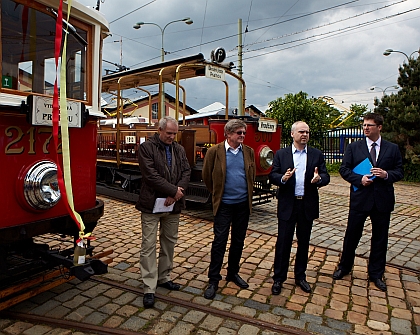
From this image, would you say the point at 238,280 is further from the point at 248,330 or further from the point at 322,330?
the point at 322,330

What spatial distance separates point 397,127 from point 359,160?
10445 mm

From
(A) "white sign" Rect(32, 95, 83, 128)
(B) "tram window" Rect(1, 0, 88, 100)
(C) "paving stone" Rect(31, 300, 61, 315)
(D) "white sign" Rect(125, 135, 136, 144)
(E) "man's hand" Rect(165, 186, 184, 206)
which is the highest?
(B) "tram window" Rect(1, 0, 88, 100)

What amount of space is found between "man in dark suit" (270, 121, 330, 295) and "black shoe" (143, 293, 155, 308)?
50.1 inches

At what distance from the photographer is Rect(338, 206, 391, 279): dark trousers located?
411 centimetres

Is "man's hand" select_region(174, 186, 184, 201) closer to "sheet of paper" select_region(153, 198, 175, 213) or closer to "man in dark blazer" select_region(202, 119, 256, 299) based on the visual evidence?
"sheet of paper" select_region(153, 198, 175, 213)

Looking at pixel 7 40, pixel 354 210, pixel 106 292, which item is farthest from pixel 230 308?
pixel 7 40

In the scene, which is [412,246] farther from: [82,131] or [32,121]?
[32,121]

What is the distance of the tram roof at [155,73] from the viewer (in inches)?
284

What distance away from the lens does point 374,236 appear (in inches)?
165

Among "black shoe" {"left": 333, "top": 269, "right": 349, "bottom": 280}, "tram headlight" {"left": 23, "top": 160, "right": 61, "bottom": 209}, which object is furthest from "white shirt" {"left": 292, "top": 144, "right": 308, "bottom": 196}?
"tram headlight" {"left": 23, "top": 160, "right": 61, "bottom": 209}

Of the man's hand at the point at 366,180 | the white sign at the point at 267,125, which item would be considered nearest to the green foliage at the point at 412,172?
the white sign at the point at 267,125

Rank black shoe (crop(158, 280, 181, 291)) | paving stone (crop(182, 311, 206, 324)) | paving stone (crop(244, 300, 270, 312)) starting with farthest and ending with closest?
black shoe (crop(158, 280, 181, 291)) < paving stone (crop(244, 300, 270, 312)) < paving stone (crop(182, 311, 206, 324))

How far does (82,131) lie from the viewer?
142 inches

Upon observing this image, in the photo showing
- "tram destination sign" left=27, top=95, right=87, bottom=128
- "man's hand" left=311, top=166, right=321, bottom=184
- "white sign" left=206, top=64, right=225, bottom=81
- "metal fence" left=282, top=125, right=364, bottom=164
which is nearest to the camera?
"tram destination sign" left=27, top=95, right=87, bottom=128
